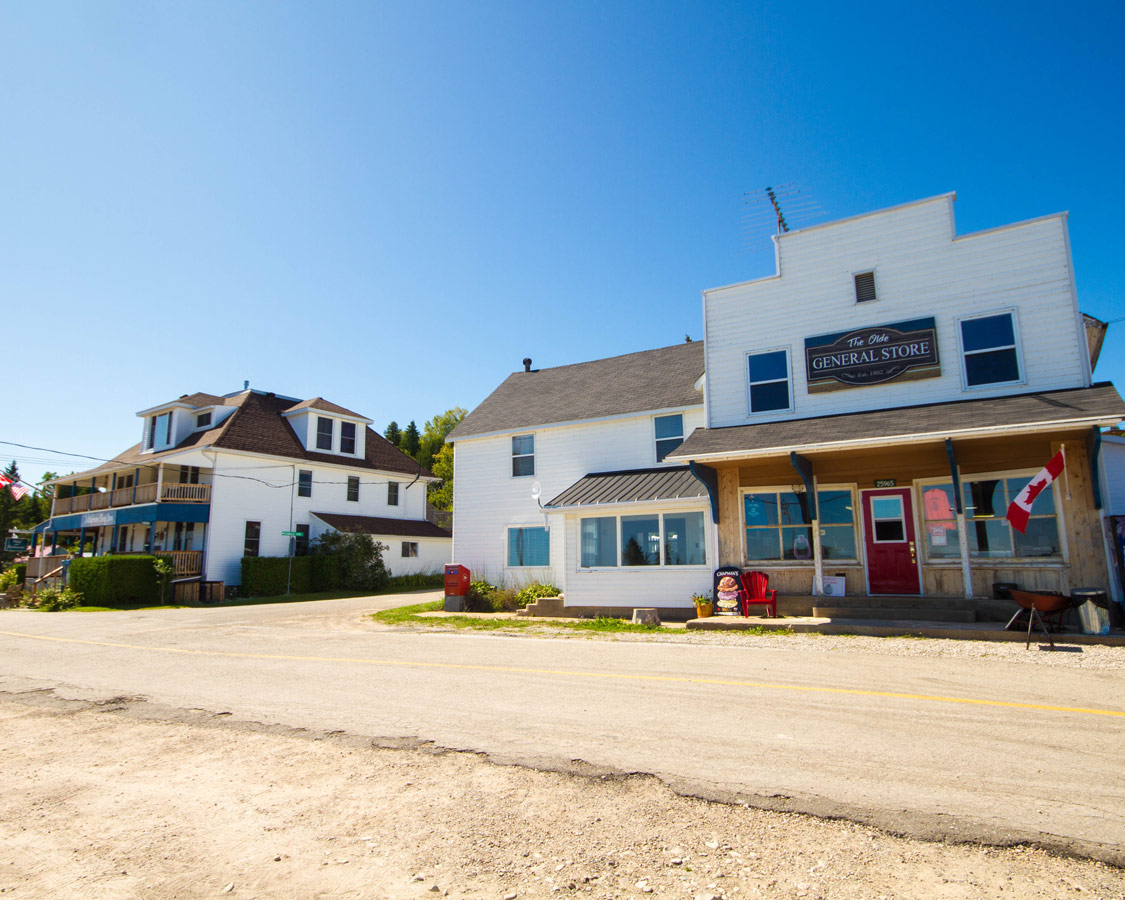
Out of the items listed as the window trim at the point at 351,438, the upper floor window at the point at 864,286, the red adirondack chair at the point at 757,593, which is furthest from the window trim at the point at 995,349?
the window trim at the point at 351,438

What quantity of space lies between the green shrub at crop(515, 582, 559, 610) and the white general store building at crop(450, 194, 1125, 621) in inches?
97.8

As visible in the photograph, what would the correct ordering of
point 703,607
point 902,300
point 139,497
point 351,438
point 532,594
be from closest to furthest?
point 703,607 < point 902,300 < point 532,594 < point 139,497 < point 351,438

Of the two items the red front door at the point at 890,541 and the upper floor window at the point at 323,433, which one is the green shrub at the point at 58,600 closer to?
the upper floor window at the point at 323,433

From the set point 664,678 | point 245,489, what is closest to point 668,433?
point 664,678

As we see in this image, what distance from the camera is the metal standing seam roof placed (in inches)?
719

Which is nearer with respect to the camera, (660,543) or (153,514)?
(660,543)

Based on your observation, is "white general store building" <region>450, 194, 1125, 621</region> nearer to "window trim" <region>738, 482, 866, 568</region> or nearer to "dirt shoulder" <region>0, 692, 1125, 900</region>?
"window trim" <region>738, 482, 866, 568</region>

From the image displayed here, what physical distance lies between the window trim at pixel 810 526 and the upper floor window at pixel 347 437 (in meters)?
27.8

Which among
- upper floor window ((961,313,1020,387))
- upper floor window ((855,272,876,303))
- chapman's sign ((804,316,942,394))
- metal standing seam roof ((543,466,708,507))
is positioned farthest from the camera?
metal standing seam roof ((543,466,708,507))

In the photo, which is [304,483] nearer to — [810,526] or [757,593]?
[757,593]

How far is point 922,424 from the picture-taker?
1445 cm

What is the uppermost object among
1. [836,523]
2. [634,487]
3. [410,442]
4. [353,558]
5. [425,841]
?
[410,442]

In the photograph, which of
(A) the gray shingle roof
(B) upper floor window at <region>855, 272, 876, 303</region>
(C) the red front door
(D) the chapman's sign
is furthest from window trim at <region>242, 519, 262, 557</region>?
(B) upper floor window at <region>855, 272, 876, 303</region>

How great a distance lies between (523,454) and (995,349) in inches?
585
